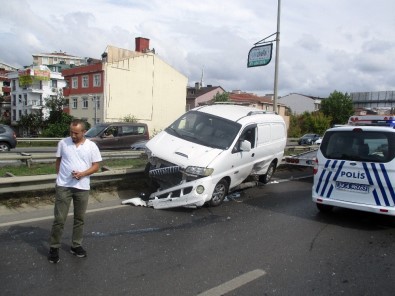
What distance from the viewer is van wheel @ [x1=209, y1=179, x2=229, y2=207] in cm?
779

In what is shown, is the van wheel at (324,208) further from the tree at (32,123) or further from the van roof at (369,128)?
the tree at (32,123)

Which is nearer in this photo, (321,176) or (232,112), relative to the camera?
(321,176)

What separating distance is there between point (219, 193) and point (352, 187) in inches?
98.8

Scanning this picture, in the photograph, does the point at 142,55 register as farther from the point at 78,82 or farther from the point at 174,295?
the point at 174,295

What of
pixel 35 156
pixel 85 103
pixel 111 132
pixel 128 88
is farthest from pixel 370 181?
pixel 85 103

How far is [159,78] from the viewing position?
52469mm

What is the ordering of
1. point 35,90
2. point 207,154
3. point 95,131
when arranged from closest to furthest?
point 207,154, point 95,131, point 35,90

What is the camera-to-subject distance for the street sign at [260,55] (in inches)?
616

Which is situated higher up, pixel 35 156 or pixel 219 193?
pixel 35 156

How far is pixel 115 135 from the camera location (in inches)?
762

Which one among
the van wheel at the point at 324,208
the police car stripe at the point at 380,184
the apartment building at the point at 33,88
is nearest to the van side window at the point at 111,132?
the van wheel at the point at 324,208

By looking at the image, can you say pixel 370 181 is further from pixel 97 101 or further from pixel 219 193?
pixel 97 101

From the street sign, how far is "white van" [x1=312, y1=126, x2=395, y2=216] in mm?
8676

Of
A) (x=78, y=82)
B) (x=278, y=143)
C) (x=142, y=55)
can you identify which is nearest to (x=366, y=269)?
(x=278, y=143)
